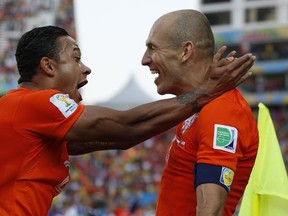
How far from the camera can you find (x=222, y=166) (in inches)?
155

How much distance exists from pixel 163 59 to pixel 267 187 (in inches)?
40.1

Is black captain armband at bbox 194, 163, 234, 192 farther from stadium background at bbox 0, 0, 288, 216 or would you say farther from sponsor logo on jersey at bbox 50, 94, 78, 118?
stadium background at bbox 0, 0, 288, 216

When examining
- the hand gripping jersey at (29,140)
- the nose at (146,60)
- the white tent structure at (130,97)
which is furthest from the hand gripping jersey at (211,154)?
the white tent structure at (130,97)

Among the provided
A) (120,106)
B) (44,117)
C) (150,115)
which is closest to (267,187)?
(150,115)

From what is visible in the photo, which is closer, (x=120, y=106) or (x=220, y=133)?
(x=220, y=133)

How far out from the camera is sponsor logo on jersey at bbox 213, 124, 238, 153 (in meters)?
3.95

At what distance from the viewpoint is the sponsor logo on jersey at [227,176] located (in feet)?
12.8

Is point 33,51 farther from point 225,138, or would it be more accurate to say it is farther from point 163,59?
point 225,138

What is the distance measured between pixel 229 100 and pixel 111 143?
2.14ft

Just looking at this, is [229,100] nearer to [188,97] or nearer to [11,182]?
[188,97]

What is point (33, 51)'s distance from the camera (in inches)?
163

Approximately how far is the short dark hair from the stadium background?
11.2 m

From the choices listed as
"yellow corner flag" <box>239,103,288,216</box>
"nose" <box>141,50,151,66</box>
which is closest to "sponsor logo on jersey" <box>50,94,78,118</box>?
"nose" <box>141,50,151,66</box>

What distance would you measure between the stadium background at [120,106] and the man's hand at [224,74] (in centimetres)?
1135
